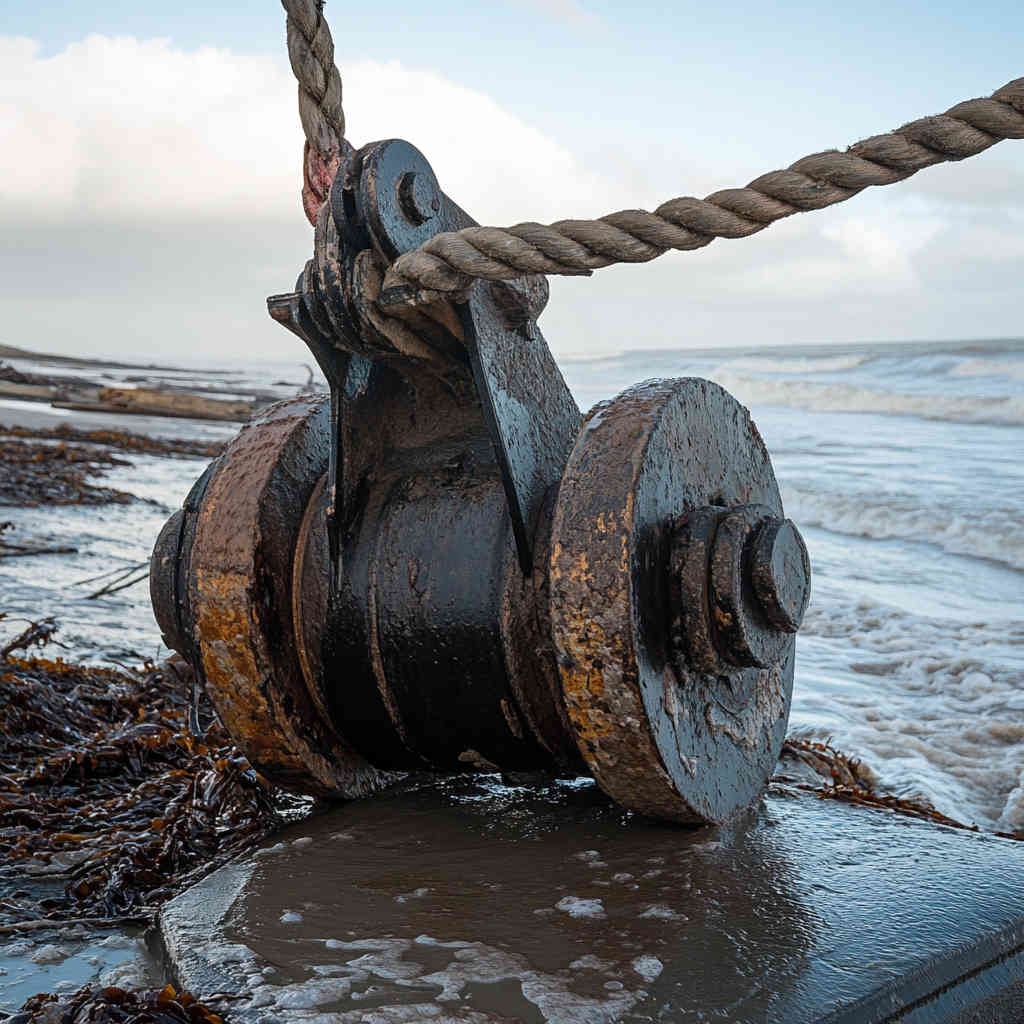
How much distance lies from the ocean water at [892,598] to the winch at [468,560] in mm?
1556

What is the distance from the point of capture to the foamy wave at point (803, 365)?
34.6m

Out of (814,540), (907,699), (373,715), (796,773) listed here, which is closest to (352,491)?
(373,715)

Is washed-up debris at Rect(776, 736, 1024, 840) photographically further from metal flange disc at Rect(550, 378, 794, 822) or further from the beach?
metal flange disc at Rect(550, 378, 794, 822)

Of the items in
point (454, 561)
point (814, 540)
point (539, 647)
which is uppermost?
point (454, 561)

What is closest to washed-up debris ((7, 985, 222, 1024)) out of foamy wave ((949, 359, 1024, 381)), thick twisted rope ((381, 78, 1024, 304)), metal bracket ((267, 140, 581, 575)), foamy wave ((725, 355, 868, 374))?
metal bracket ((267, 140, 581, 575))

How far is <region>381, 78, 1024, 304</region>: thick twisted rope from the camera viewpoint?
157 cm

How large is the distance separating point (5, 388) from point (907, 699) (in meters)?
21.2

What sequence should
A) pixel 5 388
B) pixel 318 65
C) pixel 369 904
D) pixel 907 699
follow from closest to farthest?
pixel 369 904, pixel 318 65, pixel 907 699, pixel 5 388

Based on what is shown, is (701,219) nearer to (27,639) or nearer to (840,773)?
(840,773)

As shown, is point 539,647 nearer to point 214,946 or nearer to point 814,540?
point 214,946

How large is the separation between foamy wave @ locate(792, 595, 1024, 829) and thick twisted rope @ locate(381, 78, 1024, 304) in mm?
2061

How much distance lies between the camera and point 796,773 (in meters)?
2.96

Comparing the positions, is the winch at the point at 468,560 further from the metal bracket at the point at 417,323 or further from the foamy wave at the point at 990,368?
the foamy wave at the point at 990,368

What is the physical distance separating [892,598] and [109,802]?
4.33 m
